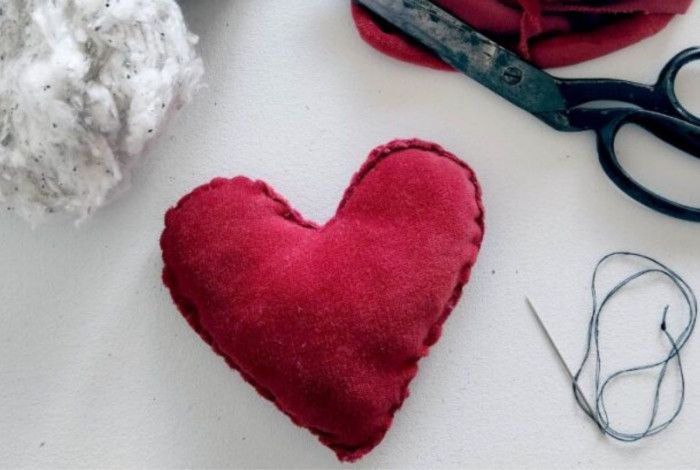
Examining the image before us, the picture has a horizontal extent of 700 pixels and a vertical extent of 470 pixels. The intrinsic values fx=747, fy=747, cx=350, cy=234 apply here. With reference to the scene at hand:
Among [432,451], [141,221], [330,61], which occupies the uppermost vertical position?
[330,61]

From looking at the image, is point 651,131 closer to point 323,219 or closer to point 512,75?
point 512,75

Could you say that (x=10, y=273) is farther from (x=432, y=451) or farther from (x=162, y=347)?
(x=432, y=451)

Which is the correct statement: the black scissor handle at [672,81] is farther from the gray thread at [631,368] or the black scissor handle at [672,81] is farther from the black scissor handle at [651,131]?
the gray thread at [631,368]

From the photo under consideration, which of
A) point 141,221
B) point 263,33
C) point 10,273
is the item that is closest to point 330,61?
point 263,33

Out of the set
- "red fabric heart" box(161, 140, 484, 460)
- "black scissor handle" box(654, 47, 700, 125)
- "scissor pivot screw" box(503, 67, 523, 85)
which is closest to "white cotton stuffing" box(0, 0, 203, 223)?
"red fabric heart" box(161, 140, 484, 460)

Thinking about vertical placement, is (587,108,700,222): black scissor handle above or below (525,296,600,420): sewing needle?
above

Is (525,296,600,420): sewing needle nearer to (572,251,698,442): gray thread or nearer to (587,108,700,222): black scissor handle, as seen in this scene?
(572,251,698,442): gray thread

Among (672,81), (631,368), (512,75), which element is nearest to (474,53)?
(512,75)
